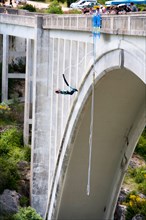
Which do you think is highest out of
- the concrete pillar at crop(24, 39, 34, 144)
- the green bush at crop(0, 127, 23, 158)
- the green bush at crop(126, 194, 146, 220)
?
the concrete pillar at crop(24, 39, 34, 144)

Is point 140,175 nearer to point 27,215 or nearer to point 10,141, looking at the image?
point 10,141

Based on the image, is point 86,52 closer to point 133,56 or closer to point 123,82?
point 123,82

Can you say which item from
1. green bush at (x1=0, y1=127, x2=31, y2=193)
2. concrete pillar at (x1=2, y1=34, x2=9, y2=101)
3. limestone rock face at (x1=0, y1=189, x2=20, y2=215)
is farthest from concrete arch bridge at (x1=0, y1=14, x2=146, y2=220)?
concrete pillar at (x1=2, y1=34, x2=9, y2=101)

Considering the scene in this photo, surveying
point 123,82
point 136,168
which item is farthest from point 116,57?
point 136,168

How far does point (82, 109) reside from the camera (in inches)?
801

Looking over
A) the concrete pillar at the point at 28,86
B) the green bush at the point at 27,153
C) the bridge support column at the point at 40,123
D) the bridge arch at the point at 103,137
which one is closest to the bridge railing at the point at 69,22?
the bridge support column at the point at 40,123

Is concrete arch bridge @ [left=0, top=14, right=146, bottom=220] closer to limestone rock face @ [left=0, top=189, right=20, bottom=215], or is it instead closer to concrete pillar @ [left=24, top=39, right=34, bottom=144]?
concrete pillar @ [left=24, top=39, right=34, bottom=144]

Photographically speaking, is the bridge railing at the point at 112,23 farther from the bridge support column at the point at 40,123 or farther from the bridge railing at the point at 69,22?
the bridge support column at the point at 40,123

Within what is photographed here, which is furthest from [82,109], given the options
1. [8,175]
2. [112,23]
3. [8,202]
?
[8,175]

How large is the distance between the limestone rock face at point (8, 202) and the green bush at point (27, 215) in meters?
0.47

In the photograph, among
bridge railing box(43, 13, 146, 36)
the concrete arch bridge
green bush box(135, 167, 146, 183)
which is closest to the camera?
bridge railing box(43, 13, 146, 36)

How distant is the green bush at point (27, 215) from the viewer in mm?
25156

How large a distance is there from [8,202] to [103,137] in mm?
6849

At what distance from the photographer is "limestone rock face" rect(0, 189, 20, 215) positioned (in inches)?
1016
